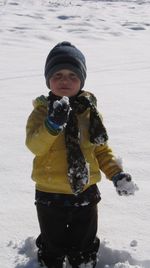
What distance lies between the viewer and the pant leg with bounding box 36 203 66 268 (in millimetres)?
2309

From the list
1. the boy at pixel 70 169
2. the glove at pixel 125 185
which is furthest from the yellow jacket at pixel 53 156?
the glove at pixel 125 185

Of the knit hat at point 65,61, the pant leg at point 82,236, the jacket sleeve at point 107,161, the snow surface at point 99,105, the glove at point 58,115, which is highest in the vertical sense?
the knit hat at point 65,61

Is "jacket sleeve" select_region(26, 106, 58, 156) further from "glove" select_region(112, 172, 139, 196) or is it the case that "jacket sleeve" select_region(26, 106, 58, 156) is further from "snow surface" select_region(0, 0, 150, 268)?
"snow surface" select_region(0, 0, 150, 268)

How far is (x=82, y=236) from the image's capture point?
235 cm

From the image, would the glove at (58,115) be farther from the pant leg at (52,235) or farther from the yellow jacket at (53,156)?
the pant leg at (52,235)

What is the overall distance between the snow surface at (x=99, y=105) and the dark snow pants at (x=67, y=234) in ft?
0.39

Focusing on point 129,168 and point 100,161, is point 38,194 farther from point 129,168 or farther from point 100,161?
point 129,168

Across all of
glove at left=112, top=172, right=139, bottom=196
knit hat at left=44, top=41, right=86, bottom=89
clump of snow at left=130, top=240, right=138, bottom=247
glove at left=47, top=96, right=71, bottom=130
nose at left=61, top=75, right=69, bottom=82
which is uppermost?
knit hat at left=44, top=41, right=86, bottom=89

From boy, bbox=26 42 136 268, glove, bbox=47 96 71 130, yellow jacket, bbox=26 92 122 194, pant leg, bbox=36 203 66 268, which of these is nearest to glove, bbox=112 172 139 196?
boy, bbox=26 42 136 268

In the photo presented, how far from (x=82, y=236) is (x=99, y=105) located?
332 cm

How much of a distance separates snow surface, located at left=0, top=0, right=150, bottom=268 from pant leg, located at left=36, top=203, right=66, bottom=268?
0.37 feet

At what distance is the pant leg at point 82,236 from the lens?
7.68 feet

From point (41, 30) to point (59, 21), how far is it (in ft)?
5.94

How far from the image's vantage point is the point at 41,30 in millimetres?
11438
